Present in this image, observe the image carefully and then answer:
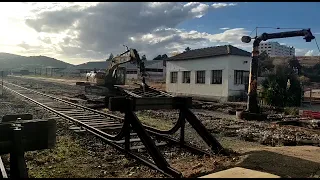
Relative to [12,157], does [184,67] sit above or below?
above

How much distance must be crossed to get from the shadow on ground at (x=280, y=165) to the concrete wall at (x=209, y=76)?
1852 cm

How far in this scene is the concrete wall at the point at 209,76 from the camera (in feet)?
80.6

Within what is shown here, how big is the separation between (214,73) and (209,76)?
1.81 ft

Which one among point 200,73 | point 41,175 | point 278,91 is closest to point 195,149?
point 41,175

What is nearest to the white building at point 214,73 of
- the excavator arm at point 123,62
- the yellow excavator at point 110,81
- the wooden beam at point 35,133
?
the yellow excavator at point 110,81

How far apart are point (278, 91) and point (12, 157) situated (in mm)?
18868

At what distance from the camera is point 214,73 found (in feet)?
85.5

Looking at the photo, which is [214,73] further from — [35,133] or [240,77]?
[35,133]

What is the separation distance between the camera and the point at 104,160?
6336 millimetres

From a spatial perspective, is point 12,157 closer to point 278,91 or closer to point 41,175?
point 41,175

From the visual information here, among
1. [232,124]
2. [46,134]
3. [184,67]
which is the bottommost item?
[232,124]

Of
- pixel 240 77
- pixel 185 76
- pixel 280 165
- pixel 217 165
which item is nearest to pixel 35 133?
pixel 217 165

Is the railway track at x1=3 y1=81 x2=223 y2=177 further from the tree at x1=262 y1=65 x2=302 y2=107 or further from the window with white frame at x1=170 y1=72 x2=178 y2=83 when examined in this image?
the window with white frame at x1=170 y1=72 x2=178 y2=83

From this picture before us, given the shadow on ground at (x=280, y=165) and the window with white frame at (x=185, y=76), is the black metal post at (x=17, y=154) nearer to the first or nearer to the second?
the shadow on ground at (x=280, y=165)
